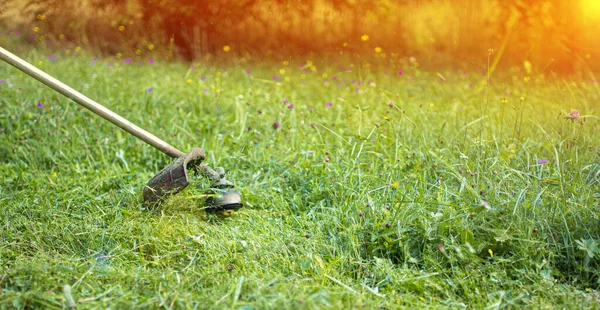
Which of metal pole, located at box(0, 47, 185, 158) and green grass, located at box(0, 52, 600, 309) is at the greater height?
metal pole, located at box(0, 47, 185, 158)

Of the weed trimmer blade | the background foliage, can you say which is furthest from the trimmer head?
the background foliage

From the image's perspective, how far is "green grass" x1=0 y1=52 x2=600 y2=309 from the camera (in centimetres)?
219

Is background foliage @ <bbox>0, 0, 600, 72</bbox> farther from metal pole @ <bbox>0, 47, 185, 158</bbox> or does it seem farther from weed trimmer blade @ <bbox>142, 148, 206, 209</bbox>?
weed trimmer blade @ <bbox>142, 148, 206, 209</bbox>

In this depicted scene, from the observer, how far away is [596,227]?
2439 mm

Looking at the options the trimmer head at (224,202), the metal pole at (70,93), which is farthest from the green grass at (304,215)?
the metal pole at (70,93)

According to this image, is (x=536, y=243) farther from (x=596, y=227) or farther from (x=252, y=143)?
(x=252, y=143)

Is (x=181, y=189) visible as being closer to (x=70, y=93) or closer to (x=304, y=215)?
(x=304, y=215)

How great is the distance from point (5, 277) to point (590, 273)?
241cm

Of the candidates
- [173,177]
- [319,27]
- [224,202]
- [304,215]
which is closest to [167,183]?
[173,177]

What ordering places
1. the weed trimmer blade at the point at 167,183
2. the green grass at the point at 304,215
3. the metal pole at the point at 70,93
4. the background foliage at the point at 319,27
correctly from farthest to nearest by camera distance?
the background foliage at the point at 319,27, the metal pole at the point at 70,93, the weed trimmer blade at the point at 167,183, the green grass at the point at 304,215

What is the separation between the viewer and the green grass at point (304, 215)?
2188 millimetres

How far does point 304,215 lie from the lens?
288 cm

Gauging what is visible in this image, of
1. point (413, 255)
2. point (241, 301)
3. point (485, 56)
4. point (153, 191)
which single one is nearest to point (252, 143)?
point (153, 191)

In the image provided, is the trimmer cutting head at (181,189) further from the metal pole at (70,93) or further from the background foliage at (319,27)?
the background foliage at (319,27)
